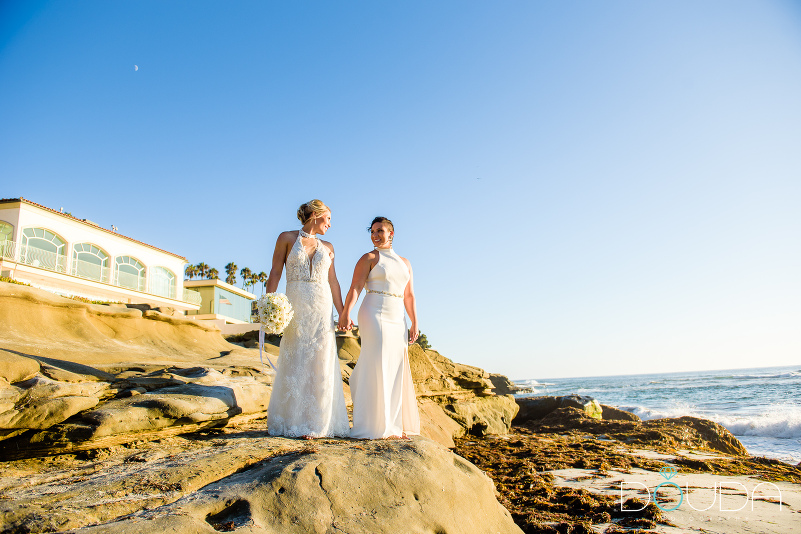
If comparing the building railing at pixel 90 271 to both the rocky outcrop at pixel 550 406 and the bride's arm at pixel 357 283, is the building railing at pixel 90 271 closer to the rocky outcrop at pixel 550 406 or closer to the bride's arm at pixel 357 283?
the rocky outcrop at pixel 550 406

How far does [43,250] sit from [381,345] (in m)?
26.4

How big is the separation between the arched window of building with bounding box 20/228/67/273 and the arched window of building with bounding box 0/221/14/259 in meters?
0.50

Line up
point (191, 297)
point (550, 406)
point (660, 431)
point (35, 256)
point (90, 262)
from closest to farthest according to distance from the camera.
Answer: point (660, 431), point (550, 406), point (35, 256), point (90, 262), point (191, 297)

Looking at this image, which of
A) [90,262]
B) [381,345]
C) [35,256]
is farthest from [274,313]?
[90,262]

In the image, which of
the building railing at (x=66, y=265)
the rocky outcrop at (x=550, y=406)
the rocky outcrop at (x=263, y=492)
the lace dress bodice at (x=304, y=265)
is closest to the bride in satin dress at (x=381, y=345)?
the lace dress bodice at (x=304, y=265)

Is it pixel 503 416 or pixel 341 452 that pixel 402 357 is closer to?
pixel 341 452

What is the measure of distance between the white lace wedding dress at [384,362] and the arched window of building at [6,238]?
80.8 ft

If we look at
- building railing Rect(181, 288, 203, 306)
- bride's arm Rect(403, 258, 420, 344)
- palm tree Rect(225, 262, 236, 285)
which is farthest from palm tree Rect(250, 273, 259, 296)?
bride's arm Rect(403, 258, 420, 344)

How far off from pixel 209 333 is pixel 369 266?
11.0 metres

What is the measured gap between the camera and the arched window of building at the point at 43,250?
77.9ft

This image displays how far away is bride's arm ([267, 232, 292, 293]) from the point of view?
5.68 meters

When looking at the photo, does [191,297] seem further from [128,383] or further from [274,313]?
[274,313]

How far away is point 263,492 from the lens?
321cm

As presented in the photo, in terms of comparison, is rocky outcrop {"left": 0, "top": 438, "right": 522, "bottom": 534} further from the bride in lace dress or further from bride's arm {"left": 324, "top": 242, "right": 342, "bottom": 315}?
bride's arm {"left": 324, "top": 242, "right": 342, "bottom": 315}
